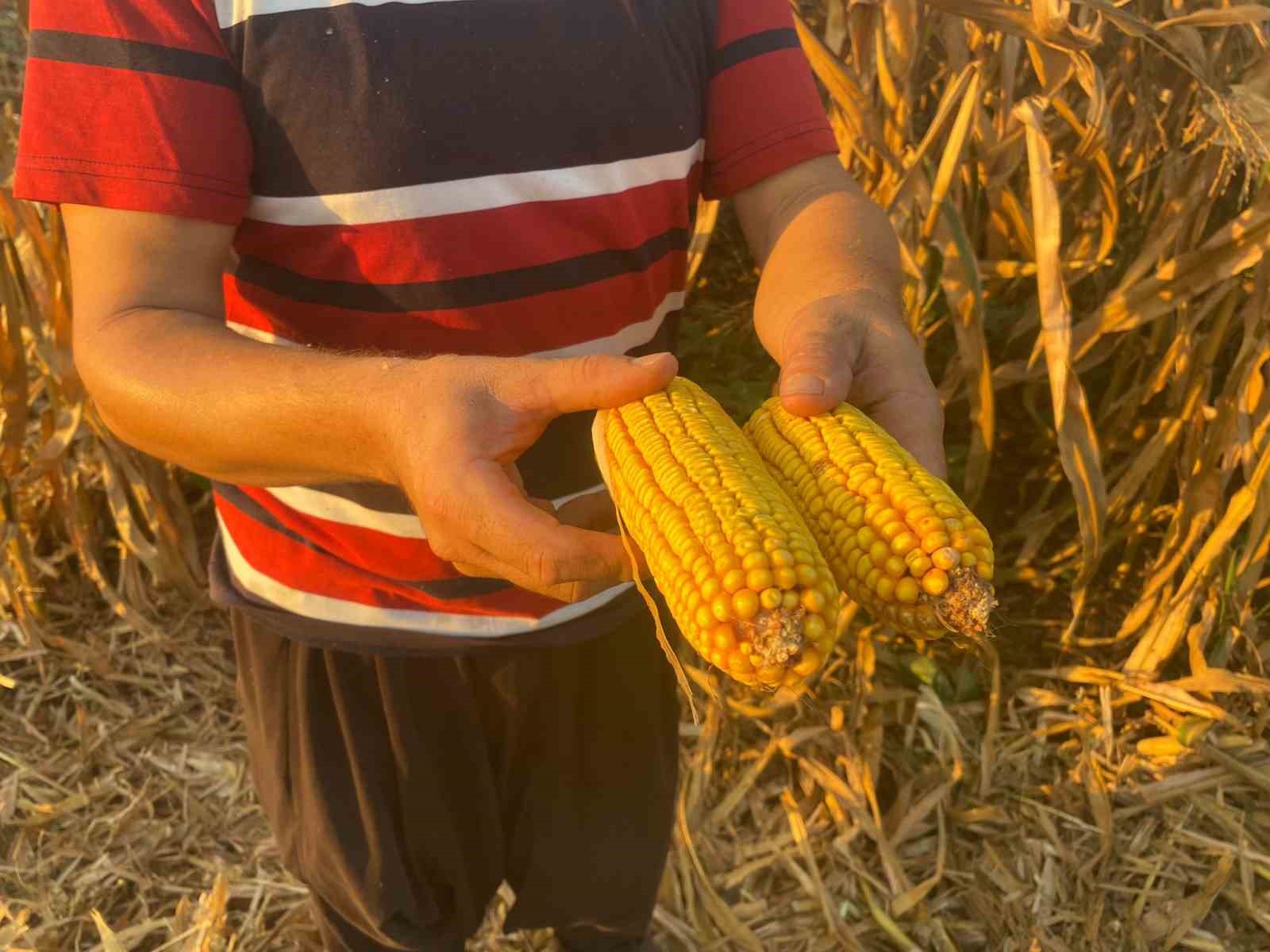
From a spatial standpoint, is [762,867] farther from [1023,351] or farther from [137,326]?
[137,326]

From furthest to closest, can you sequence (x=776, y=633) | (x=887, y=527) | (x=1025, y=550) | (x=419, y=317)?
(x=1025, y=550) < (x=419, y=317) < (x=887, y=527) < (x=776, y=633)

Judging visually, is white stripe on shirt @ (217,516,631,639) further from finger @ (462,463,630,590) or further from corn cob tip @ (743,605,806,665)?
corn cob tip @ (743,605,806,665)

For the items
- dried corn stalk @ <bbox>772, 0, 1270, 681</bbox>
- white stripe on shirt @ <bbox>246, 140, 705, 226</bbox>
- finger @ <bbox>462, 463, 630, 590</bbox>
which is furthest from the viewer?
dried corn stalk @ <bbox>772, 0, 1270, 681</bbox>

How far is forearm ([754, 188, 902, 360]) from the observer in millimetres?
1573

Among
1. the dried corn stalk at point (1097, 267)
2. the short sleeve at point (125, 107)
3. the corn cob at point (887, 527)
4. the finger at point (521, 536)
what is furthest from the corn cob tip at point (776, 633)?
the dried corn stalk at point (1097, 267)

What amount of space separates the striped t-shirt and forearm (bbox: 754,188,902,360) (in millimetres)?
109

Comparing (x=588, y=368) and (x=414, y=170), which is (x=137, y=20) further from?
(x=588, y=368)

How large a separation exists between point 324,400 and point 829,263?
81 centimetres

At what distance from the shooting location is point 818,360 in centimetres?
137

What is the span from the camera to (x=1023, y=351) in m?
3.15

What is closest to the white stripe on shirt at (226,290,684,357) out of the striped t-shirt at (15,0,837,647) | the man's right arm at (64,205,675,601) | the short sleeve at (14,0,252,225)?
the striped t-shirt at (15,0,837,647)

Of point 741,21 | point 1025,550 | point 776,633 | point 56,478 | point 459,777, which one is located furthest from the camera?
point 56,478

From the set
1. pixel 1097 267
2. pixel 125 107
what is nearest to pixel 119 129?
pixel 125 107

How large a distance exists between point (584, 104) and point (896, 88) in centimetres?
134
